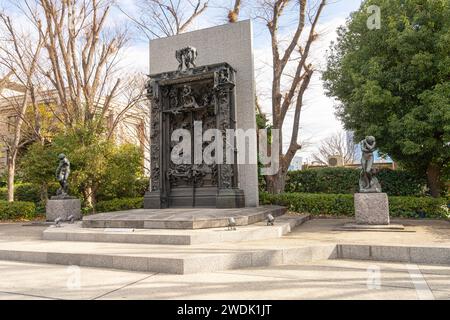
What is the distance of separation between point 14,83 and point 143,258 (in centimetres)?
1794

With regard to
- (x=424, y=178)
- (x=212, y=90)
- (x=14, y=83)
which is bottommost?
(x=424, y=178)

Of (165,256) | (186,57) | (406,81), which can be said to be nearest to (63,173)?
(186,57)

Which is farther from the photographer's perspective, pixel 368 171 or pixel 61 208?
pixel 61 208

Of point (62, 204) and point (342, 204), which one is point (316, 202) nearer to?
point (342, 204)

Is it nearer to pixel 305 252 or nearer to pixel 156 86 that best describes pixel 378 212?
pixel 305 252

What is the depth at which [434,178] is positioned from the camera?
11789 millimetres

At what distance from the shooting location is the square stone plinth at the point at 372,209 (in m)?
7.71

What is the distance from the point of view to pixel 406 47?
10.5 metres

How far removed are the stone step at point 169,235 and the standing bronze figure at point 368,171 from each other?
2320 millimetres

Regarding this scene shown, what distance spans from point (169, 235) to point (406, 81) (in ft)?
31.4

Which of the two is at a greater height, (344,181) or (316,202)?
(344,181)

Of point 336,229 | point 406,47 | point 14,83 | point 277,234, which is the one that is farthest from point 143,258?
point 14,83

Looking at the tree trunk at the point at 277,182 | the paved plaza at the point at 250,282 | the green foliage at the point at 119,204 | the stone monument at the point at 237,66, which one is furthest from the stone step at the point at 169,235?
the tree trunk at the point at 277,182

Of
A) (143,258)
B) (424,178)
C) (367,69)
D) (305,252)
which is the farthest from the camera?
(424,178)
